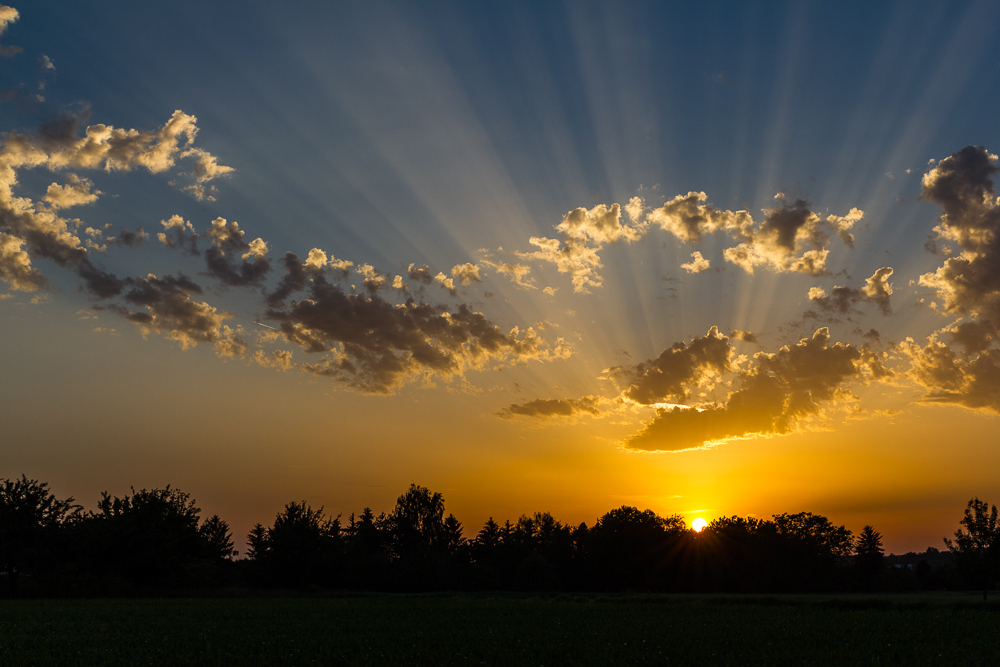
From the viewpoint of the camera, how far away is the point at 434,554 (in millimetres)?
102438

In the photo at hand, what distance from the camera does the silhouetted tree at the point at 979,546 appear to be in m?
61.9

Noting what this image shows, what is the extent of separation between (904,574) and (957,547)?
105 meters

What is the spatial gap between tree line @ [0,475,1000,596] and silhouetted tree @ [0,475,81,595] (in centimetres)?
10

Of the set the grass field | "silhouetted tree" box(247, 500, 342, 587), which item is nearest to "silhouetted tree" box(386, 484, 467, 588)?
"silhouetted tree" box(247, 500, 342, 587)

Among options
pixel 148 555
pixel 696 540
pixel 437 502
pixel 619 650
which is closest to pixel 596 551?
pixel 696 540

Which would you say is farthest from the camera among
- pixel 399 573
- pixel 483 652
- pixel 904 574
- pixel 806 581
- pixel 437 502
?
pixel 904 574

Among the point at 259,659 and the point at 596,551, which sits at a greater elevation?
the point at 596,551

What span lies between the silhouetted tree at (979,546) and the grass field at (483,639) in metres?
38.0

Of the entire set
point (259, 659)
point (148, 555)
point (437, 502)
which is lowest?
point (259, 659)

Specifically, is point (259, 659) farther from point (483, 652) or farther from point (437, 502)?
point (437, 502)

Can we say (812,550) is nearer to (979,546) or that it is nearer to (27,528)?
(979,546)

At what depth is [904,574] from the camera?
149 metres

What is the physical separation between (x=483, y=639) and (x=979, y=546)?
6712 cm

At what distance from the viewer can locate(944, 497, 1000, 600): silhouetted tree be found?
61.9m
